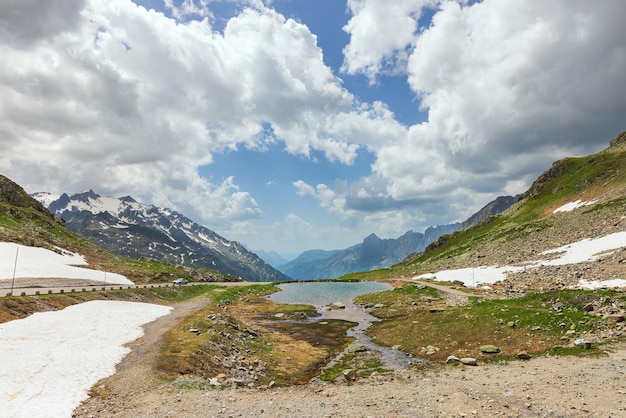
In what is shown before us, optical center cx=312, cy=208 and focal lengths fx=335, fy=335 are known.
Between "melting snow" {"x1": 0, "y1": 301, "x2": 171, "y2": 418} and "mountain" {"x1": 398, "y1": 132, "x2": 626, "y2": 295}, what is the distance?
63991mm

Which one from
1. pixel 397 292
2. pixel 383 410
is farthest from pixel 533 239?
pixel 383 410

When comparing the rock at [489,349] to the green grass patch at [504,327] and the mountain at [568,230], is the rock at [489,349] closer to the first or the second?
the green grass patch at [504,327]

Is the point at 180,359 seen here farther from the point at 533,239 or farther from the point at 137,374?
the point at 533,239

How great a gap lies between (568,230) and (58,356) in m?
121

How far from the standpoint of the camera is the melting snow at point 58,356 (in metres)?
20.2

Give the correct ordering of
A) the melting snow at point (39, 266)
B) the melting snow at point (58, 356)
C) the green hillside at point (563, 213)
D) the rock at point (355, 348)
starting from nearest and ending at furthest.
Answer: the melting snow at point (58, 356) → the rock at point (355, 348) → the melting snow at point (39, 266) → the green hillside at point (563, 213)

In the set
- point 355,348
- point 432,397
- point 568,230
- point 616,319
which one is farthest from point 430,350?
point 568,230

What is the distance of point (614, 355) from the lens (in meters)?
25.8

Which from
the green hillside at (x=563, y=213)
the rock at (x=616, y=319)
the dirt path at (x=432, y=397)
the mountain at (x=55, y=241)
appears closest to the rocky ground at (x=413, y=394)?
the dirt path at (x=432, y=397)

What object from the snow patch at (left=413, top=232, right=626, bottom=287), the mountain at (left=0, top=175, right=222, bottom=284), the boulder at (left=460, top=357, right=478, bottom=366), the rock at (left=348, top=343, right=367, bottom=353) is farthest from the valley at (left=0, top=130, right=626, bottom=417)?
the mountain at (left=0, top=175, right=222, bottom=284)

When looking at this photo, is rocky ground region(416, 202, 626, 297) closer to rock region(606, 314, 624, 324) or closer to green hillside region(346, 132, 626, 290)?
green hillside region(346, 132, 626, 290)

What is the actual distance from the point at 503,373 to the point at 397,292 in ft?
221

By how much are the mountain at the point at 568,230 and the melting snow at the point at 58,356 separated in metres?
64.0

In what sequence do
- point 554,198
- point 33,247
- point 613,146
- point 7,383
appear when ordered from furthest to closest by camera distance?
point 613,146 < point 554,198 < point 33,247 < point 7,383
